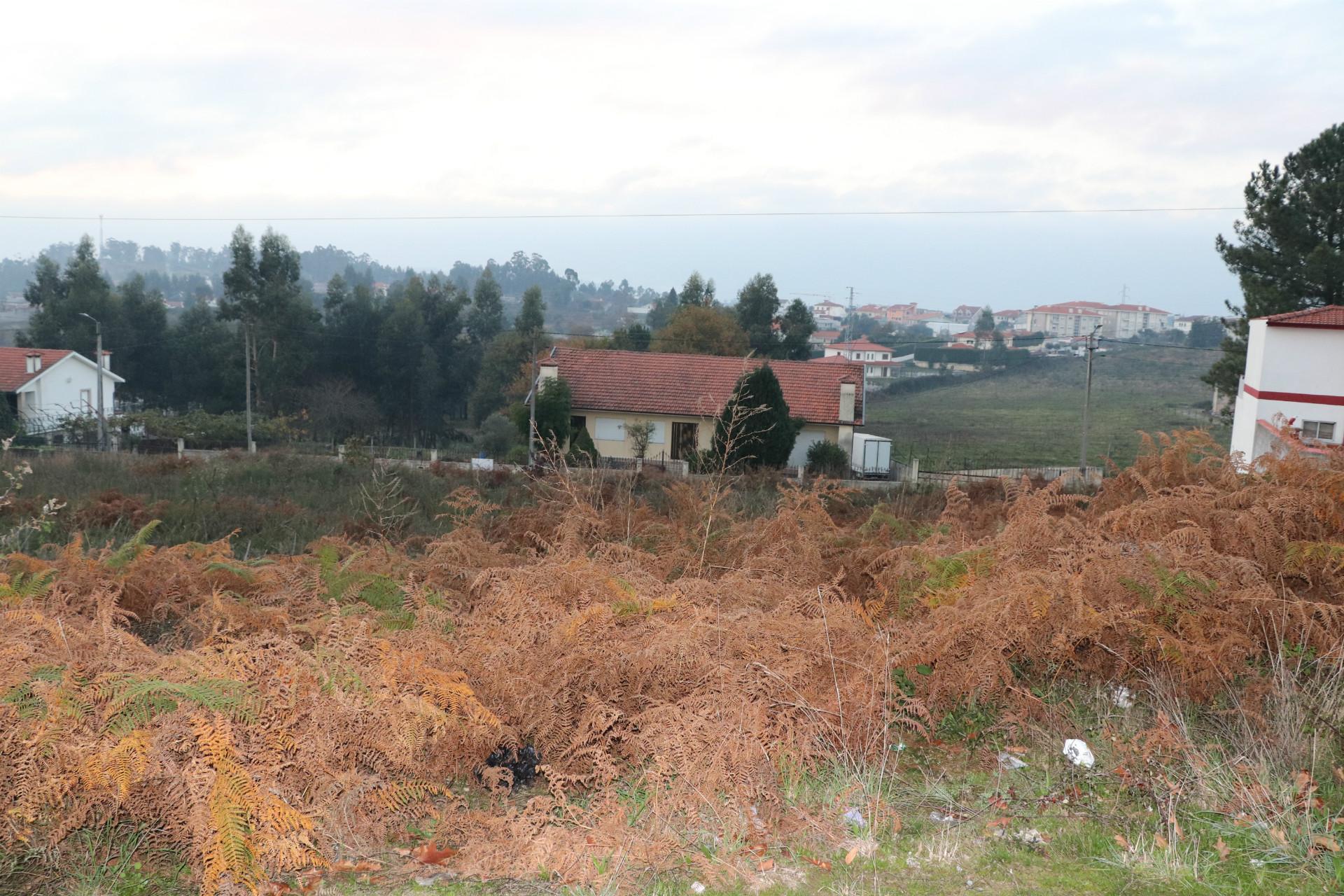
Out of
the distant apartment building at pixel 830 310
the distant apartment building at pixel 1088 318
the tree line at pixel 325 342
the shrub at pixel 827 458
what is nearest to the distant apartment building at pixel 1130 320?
the distant apartment building at pixel 1088 318

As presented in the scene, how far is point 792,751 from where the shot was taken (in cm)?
405

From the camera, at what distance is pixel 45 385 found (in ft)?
127

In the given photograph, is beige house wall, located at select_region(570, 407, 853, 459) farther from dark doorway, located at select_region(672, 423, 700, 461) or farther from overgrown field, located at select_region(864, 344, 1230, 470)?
overgrown field, located at select_region(864, 344, 1230, 470)

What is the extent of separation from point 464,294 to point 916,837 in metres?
50.1

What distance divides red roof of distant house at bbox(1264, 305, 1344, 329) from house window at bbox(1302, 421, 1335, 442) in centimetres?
177

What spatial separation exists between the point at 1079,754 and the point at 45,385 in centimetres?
4371

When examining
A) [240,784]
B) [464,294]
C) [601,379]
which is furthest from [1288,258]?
[464,294]

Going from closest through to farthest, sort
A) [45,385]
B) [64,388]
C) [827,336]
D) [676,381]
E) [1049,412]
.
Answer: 1. [676,381]
2. [45,385]
3. [64,388]
4. [1049,412]
5. [827,336]

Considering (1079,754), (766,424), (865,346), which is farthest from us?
(865,346)

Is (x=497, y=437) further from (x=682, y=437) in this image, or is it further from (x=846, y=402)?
(x=846, y=402)

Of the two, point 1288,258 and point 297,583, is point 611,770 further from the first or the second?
point 1288,258

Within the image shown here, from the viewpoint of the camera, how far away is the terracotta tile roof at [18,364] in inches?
1473

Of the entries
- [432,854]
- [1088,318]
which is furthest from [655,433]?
[1088,318]

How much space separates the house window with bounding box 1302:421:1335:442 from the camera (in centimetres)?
1770
